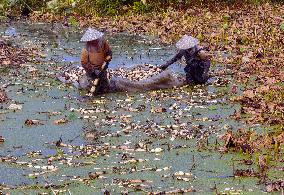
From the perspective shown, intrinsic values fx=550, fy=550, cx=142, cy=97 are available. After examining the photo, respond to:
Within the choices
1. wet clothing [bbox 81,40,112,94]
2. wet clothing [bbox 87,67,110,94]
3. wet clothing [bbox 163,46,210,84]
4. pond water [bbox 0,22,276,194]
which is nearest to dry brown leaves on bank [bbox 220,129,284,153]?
pond water [bbox 0,22,276,194]

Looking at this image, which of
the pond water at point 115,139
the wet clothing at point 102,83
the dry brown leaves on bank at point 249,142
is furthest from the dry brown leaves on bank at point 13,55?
the dry brown leaves on bank at point 249,142

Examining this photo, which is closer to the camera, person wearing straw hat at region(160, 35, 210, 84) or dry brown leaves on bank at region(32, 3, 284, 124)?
dry brown leaves on bank at region(32, 3, 284, 124)

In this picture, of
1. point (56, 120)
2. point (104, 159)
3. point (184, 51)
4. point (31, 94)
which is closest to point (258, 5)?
point (184, 51)

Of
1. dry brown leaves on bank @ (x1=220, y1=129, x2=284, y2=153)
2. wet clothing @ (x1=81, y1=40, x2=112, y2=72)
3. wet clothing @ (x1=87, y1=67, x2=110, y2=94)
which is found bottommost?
Answer: wet clothing @ (x1=87, y1=67, x2=110, y2=94)

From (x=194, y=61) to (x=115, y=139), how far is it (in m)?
3.84

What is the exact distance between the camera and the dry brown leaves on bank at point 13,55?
46.2 feet

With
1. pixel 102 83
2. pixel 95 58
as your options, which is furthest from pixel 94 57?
pixel 102 83

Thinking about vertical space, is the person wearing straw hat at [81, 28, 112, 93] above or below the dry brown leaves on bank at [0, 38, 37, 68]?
above

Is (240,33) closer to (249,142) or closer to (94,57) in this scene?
(94,57)

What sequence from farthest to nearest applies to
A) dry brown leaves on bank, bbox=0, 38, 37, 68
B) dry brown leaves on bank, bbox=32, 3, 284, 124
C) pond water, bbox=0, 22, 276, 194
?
dry brown leaves on bank, bbox=0, 38, 37, 68 < dry brown leaves on bank, bbox=32, 3, 284, 124 < pond water, bbox=0, 22, 276, 194

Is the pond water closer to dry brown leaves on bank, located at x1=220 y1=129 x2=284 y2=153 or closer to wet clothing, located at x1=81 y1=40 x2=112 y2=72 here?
dry brown leaves on bank, located at x1=220 y1=129 x2=284 y2=153

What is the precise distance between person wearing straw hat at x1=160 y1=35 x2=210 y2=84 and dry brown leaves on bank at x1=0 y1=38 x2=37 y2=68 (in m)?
4.78

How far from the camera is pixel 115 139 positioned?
27.0ft

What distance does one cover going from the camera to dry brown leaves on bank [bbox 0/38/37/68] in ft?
46.2
